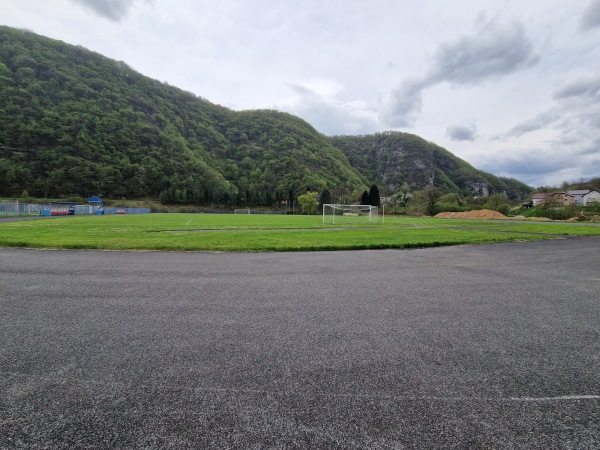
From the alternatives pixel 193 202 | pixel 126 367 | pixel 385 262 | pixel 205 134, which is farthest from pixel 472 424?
pixel 205 134

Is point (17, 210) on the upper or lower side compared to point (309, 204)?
lower

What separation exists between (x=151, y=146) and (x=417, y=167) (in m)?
A: 134

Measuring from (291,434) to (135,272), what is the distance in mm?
6393

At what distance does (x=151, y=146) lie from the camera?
105m

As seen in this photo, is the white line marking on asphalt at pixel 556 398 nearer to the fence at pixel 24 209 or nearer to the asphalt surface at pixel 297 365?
the asphalt surface at pixel 297 365

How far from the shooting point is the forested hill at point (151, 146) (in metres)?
85.9

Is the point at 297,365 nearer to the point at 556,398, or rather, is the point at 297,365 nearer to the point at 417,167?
the point at 556,398

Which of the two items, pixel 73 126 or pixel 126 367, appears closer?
pixel 126 367

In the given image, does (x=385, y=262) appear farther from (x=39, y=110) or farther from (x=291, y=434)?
(x=39, y=110)

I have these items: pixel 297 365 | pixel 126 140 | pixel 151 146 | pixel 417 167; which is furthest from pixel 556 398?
pixel 417 167

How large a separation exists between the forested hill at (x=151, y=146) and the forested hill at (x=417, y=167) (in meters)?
0.80

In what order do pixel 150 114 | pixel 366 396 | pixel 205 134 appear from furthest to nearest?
pixel 205 134
pixel 150 114
pixel 366 396

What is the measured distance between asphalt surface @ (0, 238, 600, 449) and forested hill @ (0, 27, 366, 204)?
100 m

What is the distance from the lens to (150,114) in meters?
124
